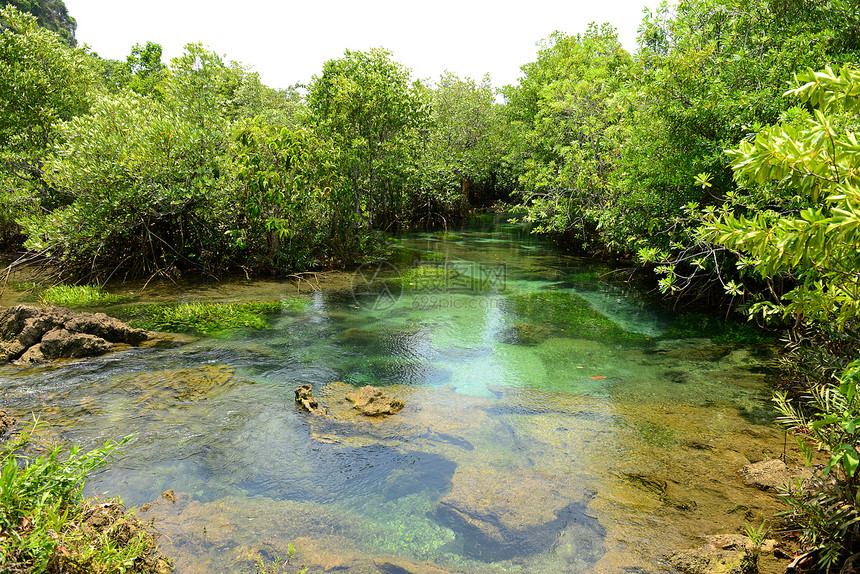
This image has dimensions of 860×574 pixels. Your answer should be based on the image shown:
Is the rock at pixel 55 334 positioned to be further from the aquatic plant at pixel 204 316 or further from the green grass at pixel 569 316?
the green grass at pixel 569 316

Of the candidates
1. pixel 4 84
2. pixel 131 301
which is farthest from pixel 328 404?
pixel 4 84

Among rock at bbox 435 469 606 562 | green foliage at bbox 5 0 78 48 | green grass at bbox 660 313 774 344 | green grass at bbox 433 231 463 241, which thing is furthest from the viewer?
green foliage at bbox 5 0 78 48

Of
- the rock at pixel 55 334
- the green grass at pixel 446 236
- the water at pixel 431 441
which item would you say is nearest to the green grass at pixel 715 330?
the water at pixel 431 441

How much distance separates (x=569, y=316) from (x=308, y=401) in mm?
5340

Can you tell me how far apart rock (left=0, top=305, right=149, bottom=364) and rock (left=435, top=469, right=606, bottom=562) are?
5.05 m

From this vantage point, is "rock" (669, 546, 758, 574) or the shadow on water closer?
"rock" (669, 546, 758, 574)

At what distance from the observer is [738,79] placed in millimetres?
→ 7273

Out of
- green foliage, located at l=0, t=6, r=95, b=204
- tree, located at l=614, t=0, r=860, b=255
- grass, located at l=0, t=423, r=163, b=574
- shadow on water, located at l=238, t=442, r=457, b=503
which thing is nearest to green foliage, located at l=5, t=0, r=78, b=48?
green foliage, located at l=0, t=6, r=95, b=204

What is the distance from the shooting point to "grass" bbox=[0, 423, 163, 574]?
2.26 meters

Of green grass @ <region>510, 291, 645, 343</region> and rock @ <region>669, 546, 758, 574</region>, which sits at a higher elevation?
green grass @ <region>510, 291, 645, 343</region>

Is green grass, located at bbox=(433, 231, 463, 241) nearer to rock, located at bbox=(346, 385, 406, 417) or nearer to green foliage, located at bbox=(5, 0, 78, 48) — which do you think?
rock, located at bbox=(346, 385, 406, 417)

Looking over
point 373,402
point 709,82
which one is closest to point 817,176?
point 373,402

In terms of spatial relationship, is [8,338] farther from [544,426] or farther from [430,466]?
[544,426]

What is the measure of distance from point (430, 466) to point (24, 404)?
403 cm
